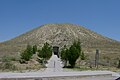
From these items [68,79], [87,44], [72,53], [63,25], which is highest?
[63,25]

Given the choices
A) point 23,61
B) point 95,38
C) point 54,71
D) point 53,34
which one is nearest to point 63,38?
point 53,34

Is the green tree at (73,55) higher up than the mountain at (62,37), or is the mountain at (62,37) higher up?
the mountain at (62,37)

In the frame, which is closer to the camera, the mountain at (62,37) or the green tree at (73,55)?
the green tree at (73,55)

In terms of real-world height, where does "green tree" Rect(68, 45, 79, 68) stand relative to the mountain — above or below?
below

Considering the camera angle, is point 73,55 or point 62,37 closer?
point 73,55

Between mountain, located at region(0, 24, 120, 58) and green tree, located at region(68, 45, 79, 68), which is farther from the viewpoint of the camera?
mountain, located at region(0, 24, 120, 58)

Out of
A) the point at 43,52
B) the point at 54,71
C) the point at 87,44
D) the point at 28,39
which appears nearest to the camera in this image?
the point at 54,71

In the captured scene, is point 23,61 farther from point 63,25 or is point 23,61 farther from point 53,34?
point 63,25

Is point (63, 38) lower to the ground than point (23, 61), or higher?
higher

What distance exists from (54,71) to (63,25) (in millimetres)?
134466

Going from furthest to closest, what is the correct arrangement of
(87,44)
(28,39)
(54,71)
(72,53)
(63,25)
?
(63,25), (28,39), (87,44), (72,53), (54,71)

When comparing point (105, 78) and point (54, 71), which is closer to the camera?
point (105, 78)

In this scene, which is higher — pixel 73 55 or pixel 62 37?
pixel 62 37

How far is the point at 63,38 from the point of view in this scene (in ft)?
435
